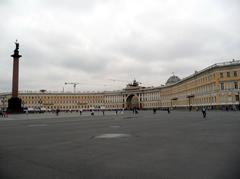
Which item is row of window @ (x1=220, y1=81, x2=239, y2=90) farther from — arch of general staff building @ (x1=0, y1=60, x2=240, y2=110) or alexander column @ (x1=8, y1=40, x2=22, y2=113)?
alexander column @ (x1=8, y1=40, x2=22, y2=113)

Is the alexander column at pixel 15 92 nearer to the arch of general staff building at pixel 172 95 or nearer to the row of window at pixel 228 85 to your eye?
the arch of general staff building at pixel 172 95

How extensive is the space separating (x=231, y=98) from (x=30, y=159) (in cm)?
7189

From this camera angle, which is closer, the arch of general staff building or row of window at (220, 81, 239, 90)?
row of window at (220, 81, 239, 90)

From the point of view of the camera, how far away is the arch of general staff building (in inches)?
2798

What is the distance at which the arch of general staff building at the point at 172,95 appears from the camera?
71062 mm

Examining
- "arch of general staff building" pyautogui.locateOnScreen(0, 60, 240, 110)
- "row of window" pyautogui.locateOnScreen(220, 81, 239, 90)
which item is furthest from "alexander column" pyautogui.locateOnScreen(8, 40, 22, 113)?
"row of window" pyautogui.locateOnScreen(220, 81, 239, 90)

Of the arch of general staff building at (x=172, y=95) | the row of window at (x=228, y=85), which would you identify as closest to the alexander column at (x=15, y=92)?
the arch of general staff building at (x=172, y=95)

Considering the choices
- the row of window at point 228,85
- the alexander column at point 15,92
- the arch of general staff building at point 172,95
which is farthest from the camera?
the arch of general staff building at point 172,95

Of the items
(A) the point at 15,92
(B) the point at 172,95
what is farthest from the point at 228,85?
(A) the point at 15,92

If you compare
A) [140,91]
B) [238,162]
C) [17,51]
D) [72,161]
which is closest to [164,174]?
[238,162]

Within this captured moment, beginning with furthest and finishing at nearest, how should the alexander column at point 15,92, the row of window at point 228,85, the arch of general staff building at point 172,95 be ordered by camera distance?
the arch of general staff building at point 172,95
the row of window at point 228,85
the alexander column at point 15,92

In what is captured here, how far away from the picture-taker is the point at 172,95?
131000mm

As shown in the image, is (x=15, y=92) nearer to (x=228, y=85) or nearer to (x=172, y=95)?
(x=228, y=85)

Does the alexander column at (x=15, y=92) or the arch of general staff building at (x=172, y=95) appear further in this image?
the arch of general staff building at (x=172, y=95)
